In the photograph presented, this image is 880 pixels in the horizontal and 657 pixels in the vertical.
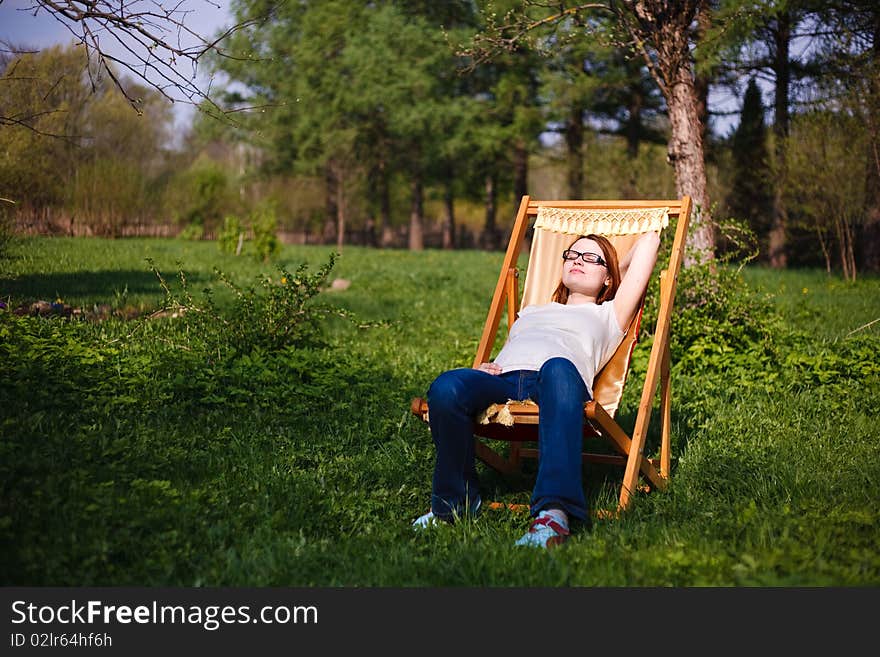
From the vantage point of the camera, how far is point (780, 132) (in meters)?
16.3

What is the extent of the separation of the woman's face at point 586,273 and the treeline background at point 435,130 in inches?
80.6

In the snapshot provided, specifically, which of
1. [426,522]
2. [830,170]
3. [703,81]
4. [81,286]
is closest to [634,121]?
[703,81]

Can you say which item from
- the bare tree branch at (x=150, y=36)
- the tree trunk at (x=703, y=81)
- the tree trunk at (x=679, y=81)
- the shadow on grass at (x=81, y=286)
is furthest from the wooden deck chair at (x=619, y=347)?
the tree trunk at (x=703, y=81)

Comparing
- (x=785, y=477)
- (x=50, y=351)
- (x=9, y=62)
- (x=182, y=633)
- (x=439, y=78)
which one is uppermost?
(x=439, y=78)

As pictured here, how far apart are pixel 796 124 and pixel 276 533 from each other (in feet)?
42.6

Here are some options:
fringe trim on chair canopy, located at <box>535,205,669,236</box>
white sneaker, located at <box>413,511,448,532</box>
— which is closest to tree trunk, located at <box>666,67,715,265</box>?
fringe trim on chair canopy, located at <box>535,205,669,236</box>

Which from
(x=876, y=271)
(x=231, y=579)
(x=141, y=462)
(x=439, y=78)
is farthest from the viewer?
(x=439, y=78)

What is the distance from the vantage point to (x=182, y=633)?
2.56 metres

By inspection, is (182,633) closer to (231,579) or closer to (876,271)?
(231,579)

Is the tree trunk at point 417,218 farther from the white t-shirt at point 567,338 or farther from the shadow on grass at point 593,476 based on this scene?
the white t-shirt at point 567,338

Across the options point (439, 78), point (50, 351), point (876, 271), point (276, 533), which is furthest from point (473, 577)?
point (439, 78)

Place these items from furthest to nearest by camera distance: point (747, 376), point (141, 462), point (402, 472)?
point (747, 376) < point (402, 472) < point (141, 462)

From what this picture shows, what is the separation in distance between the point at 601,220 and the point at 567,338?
0.86 meters

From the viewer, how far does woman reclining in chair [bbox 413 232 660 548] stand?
322 centimetres
